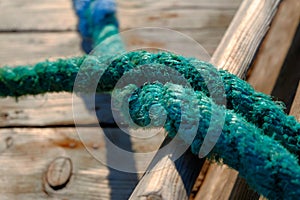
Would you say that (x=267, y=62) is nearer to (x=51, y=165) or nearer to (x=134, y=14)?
(x=134, y=14)

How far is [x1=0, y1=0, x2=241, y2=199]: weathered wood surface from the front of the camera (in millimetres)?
1431

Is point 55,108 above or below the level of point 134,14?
below

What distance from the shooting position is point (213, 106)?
106cm

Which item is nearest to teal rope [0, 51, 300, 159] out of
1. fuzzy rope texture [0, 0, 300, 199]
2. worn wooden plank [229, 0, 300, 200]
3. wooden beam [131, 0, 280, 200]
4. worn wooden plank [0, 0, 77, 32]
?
fuzzy rope texture [0, 0, 300, 199]

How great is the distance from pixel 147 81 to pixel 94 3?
0.69 meters

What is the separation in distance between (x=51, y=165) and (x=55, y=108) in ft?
0.69

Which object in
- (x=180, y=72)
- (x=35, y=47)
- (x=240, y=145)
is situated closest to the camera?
(x=240, y=145)

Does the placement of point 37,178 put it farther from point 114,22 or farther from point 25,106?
point 114,22

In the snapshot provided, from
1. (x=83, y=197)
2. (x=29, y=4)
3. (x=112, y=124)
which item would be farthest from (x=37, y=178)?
(x=29, y=4)

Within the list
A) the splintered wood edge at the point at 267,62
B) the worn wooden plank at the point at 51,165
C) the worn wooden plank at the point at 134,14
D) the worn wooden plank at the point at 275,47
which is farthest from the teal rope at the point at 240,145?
the worn wooden plank at the point at 134,14

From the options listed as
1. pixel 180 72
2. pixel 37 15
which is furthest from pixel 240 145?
pixel 37 15

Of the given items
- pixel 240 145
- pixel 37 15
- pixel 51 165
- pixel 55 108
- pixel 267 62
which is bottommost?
pixel 51 165

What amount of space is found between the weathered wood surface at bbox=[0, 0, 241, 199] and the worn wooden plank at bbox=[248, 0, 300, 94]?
19cm

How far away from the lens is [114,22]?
5.93 feet
